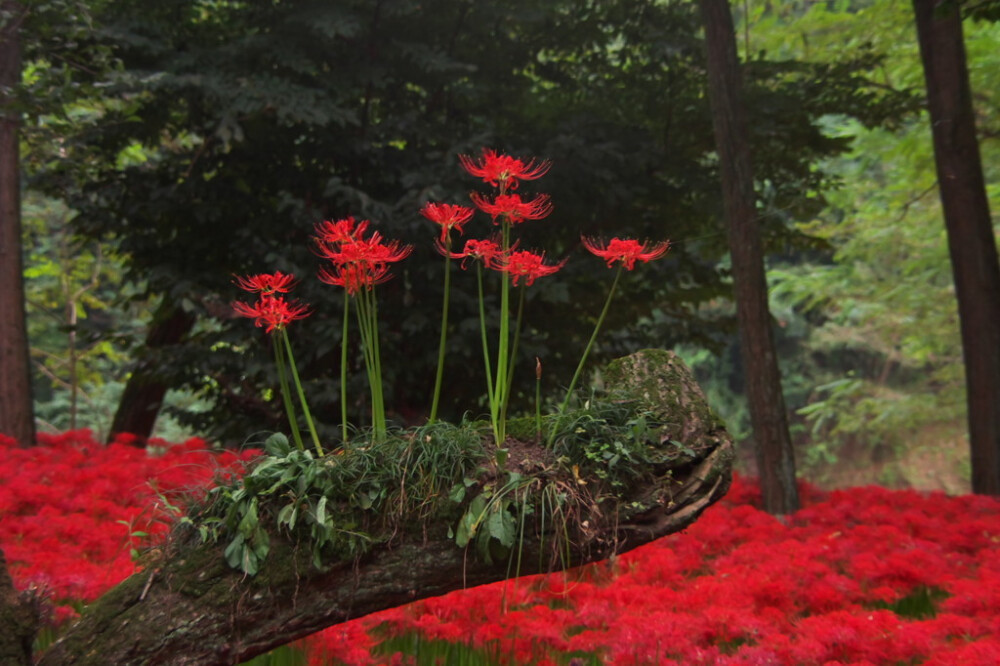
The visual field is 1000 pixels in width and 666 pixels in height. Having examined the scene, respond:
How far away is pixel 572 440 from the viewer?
2873mm

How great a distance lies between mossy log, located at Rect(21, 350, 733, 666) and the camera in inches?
99.8

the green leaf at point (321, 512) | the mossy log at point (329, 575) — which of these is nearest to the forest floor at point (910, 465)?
the mossy log at point (329, 575)

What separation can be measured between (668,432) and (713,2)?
4.84 m

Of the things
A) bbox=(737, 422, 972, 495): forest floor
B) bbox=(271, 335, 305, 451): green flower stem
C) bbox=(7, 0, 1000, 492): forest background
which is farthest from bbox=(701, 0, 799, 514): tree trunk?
bbox=(737, 422, 972, 495): forest floor

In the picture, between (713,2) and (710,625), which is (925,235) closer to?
(713,2)

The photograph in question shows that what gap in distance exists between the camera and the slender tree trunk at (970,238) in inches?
280

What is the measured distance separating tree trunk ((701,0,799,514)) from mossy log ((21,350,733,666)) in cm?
382

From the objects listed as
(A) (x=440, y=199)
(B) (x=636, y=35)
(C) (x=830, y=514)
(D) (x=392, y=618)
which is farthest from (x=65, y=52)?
(C) (x=830, y=514)

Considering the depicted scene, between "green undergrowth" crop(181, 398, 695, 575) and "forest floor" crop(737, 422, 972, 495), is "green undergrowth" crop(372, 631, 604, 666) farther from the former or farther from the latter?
"forest floor" crop(737, 422, 972, 495)

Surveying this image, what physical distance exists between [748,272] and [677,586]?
299cm

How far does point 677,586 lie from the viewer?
436 centimetres

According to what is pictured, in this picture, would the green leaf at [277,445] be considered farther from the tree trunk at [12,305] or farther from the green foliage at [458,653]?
the tree trunk at [12,305]

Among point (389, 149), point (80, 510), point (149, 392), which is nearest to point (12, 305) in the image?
point (149, 392)

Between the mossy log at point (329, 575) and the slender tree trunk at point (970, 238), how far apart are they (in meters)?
5.30
